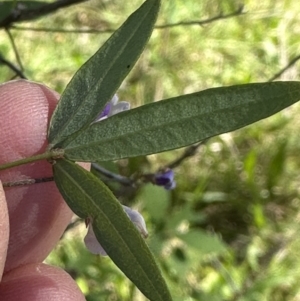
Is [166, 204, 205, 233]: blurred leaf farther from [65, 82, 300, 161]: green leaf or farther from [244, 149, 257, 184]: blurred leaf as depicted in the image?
[65, 82, 300, 161]: green leaf

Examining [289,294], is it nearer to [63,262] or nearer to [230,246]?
[230,246]

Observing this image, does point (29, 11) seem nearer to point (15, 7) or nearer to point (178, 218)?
point (15, 7)

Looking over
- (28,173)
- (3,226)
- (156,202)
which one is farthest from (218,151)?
(3,226)

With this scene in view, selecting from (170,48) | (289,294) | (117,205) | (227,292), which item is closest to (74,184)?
(117,205)

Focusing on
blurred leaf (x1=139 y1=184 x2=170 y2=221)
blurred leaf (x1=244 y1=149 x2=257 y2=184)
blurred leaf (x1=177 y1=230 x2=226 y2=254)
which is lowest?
blurred leaf (x1=244 y1=149 x2=257 y2=184)

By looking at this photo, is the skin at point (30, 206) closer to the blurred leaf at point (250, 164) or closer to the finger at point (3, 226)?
the finger at point (3, 226)

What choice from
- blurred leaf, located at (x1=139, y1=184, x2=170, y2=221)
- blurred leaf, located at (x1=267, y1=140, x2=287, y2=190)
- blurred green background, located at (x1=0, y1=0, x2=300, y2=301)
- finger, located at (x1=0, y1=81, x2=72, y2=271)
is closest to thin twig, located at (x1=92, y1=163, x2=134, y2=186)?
finger, located at (x1=0, y1=81, x2=72, y2=271)
